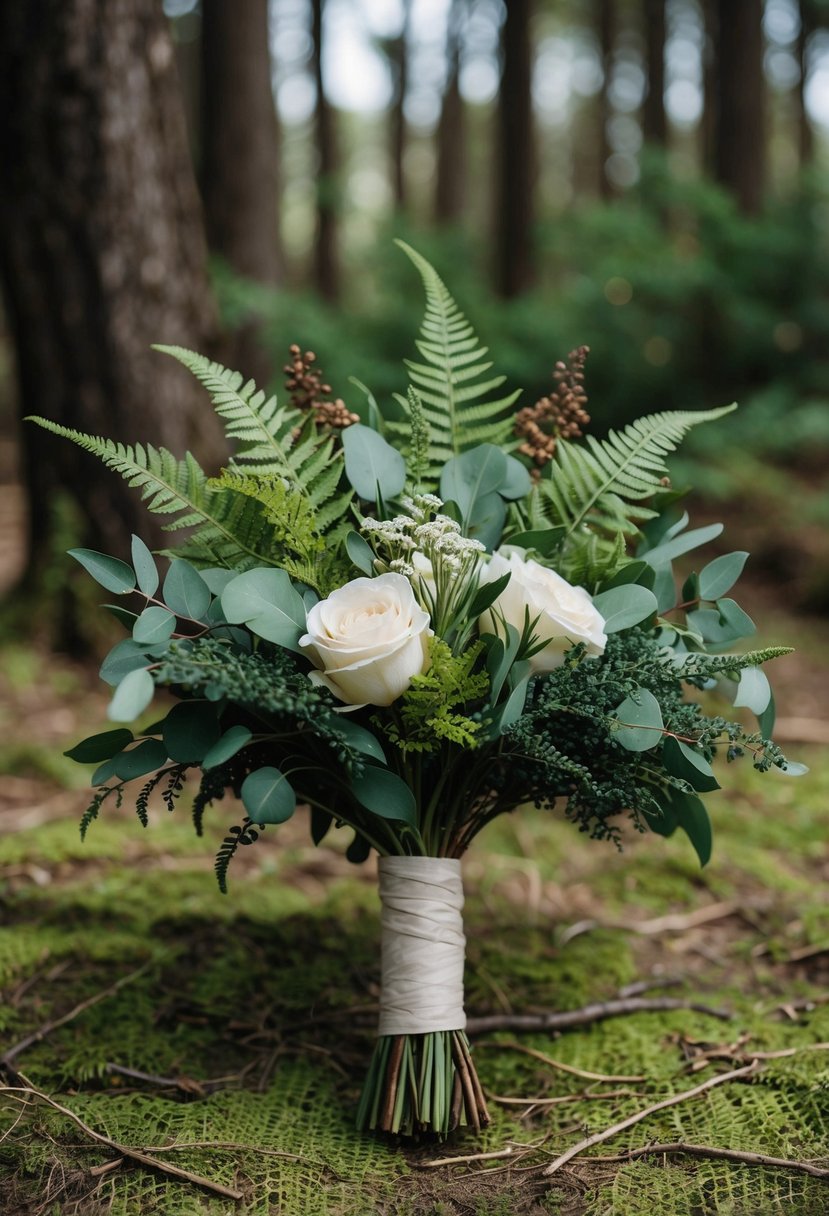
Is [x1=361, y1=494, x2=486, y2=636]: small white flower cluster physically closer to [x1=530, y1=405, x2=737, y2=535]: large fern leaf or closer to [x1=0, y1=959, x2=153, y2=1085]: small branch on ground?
[x1=530, y1=405, x2=737, y2=535]: large fern leaf

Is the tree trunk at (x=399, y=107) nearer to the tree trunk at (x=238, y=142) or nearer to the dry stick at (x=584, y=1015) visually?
the tree trunk at (x=238, y=142)

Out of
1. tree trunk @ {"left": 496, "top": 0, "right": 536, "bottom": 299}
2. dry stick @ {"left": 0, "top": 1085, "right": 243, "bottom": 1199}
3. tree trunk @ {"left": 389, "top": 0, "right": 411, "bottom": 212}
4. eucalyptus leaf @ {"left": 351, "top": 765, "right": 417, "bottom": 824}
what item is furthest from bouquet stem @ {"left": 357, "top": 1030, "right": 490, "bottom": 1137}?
tree trunk @ {"left": 389, "top": 0, "right": 411, "bottom": 212}

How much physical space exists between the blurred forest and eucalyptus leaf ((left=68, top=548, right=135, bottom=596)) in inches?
90.2

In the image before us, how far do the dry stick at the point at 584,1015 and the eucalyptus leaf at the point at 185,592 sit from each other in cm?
107

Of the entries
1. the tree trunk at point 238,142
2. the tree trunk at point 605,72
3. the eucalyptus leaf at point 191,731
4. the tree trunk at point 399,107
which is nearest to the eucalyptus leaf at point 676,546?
the eucalyptus leaf at point 191,731

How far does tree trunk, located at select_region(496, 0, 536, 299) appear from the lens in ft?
29.5

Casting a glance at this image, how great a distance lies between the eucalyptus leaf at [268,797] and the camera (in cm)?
137

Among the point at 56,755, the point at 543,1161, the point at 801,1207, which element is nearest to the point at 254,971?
the point at 543,1161

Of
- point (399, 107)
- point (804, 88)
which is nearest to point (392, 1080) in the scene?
point (399, 107)

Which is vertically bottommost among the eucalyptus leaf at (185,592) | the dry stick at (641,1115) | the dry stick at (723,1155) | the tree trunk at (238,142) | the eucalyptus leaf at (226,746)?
the dry stick at (641,1115)

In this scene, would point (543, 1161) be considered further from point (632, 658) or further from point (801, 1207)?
point (632, 658)

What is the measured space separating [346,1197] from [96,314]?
314 cm

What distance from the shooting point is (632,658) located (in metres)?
1.56

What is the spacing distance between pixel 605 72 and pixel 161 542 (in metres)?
14.5
